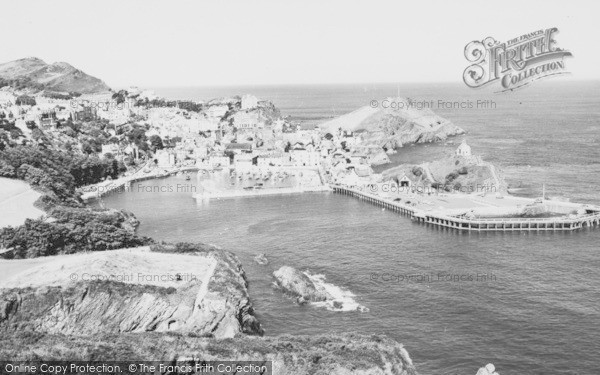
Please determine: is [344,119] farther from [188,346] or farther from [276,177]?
[188,346]

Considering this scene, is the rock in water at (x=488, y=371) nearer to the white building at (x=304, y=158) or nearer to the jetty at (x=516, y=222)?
the jetty at (x=516, y=222)

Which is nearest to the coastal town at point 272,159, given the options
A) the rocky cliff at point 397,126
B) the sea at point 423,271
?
the rocky cliff at point 397,126

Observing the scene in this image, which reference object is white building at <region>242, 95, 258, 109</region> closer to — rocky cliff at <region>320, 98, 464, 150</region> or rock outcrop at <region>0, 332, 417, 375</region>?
rocky cliff at <region>320, 98, 464, 150</region>

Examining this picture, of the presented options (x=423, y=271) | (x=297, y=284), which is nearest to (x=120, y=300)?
(x=297, y=284)

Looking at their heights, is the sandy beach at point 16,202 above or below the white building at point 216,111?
below

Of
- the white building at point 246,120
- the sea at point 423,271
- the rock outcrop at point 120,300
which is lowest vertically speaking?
the sea at point 423,271

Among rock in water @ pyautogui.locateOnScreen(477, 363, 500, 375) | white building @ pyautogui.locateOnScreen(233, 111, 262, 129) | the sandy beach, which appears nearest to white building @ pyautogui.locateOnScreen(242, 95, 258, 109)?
white building @ pyautogui.locateOnScreen(233, 111, 262, 129)

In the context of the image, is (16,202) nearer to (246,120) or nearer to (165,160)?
(165,160)
